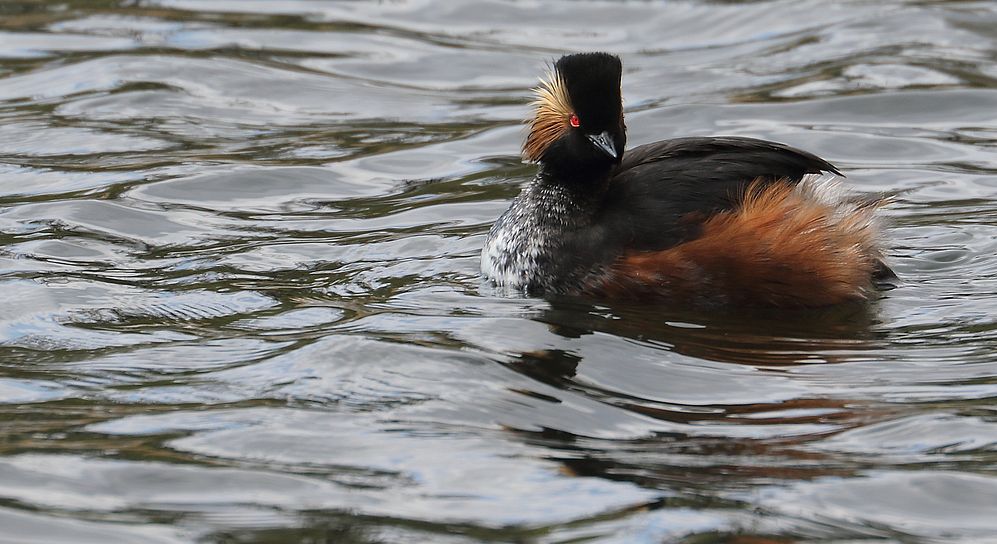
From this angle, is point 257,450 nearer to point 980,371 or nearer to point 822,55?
point 980,371

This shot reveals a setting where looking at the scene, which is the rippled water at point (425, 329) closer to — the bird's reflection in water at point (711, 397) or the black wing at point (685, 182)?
the bird's reflection in water at point (711, 397)

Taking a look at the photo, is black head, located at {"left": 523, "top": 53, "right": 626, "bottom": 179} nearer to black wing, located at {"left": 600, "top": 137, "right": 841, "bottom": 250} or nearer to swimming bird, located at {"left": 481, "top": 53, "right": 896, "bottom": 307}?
swimming bird, located at {"left": 481, "top": 53, "right": 896, "bottom": 307}

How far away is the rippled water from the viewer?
4.96m

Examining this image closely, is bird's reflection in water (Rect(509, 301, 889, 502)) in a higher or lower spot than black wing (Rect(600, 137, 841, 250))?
lower

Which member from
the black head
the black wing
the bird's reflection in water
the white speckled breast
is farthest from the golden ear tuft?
the bird's reflection in water

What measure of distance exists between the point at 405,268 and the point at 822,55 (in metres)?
6.24

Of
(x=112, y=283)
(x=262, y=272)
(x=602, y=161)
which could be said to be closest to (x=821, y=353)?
(x=602, y=161)

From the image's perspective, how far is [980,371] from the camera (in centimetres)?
619

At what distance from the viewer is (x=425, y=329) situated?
6730 millimetres

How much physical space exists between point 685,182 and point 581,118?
59 centimetres

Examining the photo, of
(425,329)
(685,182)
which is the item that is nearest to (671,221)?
(685,182)

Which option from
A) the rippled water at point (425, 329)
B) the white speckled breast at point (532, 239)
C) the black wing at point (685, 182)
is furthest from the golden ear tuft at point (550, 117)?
the rippled water at point (425, 329)

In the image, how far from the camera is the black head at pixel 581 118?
7.27 m

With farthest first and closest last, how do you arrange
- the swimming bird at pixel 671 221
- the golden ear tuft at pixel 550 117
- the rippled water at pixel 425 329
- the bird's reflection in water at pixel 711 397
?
the golden ear tuft at pixel 550 117 < the swimming bird at pixel 671 221 < the bird's reflection in water at pixel 711 397 < the rippled water at pixel 425 329
